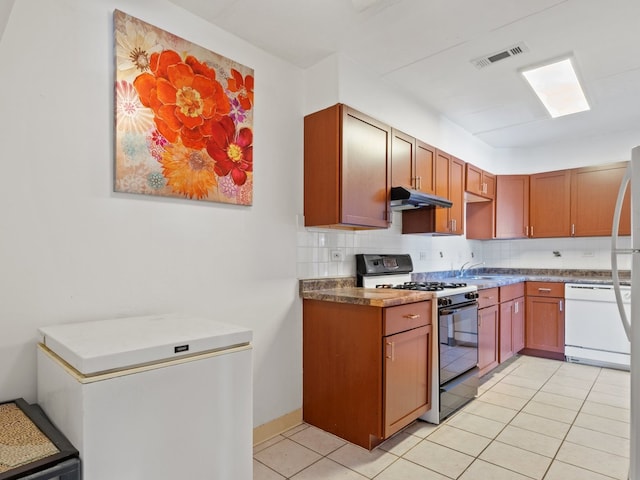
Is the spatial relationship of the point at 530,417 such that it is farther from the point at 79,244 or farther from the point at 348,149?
the point at 79,244

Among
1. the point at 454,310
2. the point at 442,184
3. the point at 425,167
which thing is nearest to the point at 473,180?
the point at 442,184

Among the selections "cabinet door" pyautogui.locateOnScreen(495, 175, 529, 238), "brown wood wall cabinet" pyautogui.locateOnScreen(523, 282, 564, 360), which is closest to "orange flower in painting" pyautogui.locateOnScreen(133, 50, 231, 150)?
"cabinet door" pyautogui.locateOnScreen(495, 175, 529, 238)

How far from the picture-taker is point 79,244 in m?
1.68

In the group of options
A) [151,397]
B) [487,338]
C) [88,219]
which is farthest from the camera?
[487,338]

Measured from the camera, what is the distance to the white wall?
5.00 feet

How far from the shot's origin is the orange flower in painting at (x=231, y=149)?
2160mm

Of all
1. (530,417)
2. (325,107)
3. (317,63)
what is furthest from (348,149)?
(530,417)

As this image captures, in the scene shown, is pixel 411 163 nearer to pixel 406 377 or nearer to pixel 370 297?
pixel 370 297

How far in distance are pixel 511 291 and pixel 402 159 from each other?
2.07 meters

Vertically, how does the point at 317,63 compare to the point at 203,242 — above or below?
above

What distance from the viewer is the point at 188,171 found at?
2035 millimetres

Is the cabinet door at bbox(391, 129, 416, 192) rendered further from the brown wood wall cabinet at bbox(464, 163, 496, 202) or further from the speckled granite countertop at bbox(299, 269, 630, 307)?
the brown wood wall cabinet at bbox(464, 163, 496, 202)

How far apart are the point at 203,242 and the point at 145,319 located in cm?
55

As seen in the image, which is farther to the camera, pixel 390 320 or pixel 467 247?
pixel 467 247
